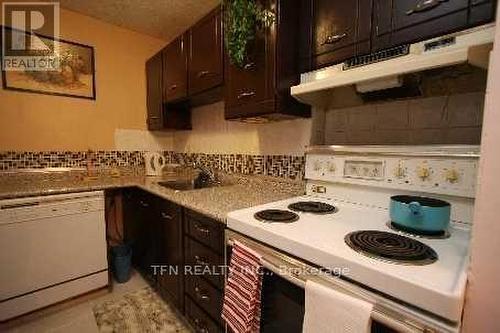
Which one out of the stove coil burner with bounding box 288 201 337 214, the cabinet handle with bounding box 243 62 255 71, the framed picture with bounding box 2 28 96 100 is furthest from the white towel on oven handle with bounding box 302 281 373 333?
the framed picture with bounding box 2 28 96 100

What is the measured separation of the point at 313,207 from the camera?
110 centimetres

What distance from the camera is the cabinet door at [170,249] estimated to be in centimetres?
142

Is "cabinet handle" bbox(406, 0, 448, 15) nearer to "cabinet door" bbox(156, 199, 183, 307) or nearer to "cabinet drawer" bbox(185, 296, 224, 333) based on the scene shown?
"cabinet door" bbox(156, 199, 183, 307)

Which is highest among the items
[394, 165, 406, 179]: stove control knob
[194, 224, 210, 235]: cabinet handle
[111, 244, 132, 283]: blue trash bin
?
[394, 165, 406, 179]: stove control knob

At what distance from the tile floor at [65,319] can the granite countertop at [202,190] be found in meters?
0.80

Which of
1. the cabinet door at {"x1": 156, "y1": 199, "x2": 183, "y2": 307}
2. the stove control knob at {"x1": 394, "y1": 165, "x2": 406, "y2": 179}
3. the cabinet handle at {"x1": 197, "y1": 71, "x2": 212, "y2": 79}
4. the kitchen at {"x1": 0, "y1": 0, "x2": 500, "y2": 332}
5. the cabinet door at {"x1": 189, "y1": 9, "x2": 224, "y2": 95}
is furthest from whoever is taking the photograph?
the cabinet handle at {"x1": 197, "y1": 71, "x2": 212, "y2": 79}

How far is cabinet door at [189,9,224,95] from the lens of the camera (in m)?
1.54

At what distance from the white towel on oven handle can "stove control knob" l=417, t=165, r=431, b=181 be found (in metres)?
0.58

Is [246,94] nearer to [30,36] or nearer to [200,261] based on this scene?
[200,261]

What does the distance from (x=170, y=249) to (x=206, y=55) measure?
1.29 metres

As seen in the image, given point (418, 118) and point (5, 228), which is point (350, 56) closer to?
point (418, 118)

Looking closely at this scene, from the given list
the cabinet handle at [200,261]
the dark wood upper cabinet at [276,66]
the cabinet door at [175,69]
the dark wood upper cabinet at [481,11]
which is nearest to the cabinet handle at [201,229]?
the cabinet handle at [200,261]

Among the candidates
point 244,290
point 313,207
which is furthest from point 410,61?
point 244,290

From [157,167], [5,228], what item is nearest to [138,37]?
[157,167]
